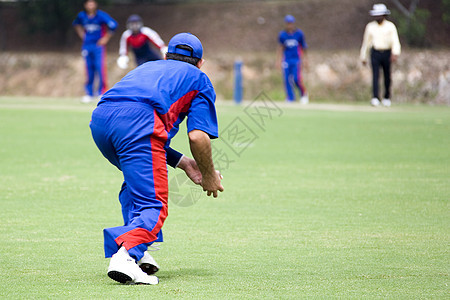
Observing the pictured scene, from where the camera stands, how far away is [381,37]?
826 inches

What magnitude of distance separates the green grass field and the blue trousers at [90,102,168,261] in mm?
324

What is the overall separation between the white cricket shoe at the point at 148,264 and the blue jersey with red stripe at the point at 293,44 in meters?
20.5

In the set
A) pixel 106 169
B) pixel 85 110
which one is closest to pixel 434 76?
pixel 85 110

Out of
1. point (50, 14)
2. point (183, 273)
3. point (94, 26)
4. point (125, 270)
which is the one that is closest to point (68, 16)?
point (50, 14)

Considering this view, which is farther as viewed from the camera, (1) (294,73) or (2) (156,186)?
(1) (294,73)

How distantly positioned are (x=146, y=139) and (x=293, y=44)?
20639mm

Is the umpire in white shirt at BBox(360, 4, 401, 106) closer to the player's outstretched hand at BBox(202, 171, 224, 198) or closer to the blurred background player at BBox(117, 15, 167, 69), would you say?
the blurred background player at BBox(117, 15, 167, 69)

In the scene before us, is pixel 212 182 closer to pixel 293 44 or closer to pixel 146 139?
pixel 146 139

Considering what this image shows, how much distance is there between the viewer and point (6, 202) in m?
8.35

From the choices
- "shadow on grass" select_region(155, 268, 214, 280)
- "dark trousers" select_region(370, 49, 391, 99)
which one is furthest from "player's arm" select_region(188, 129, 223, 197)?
"dark trousers" select_region(370, 49, 391, 99)

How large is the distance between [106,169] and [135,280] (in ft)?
20.4

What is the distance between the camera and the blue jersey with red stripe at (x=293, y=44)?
82.7 ft

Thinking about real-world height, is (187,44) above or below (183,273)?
above

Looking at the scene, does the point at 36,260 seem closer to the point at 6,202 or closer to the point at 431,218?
the point at 6,202
